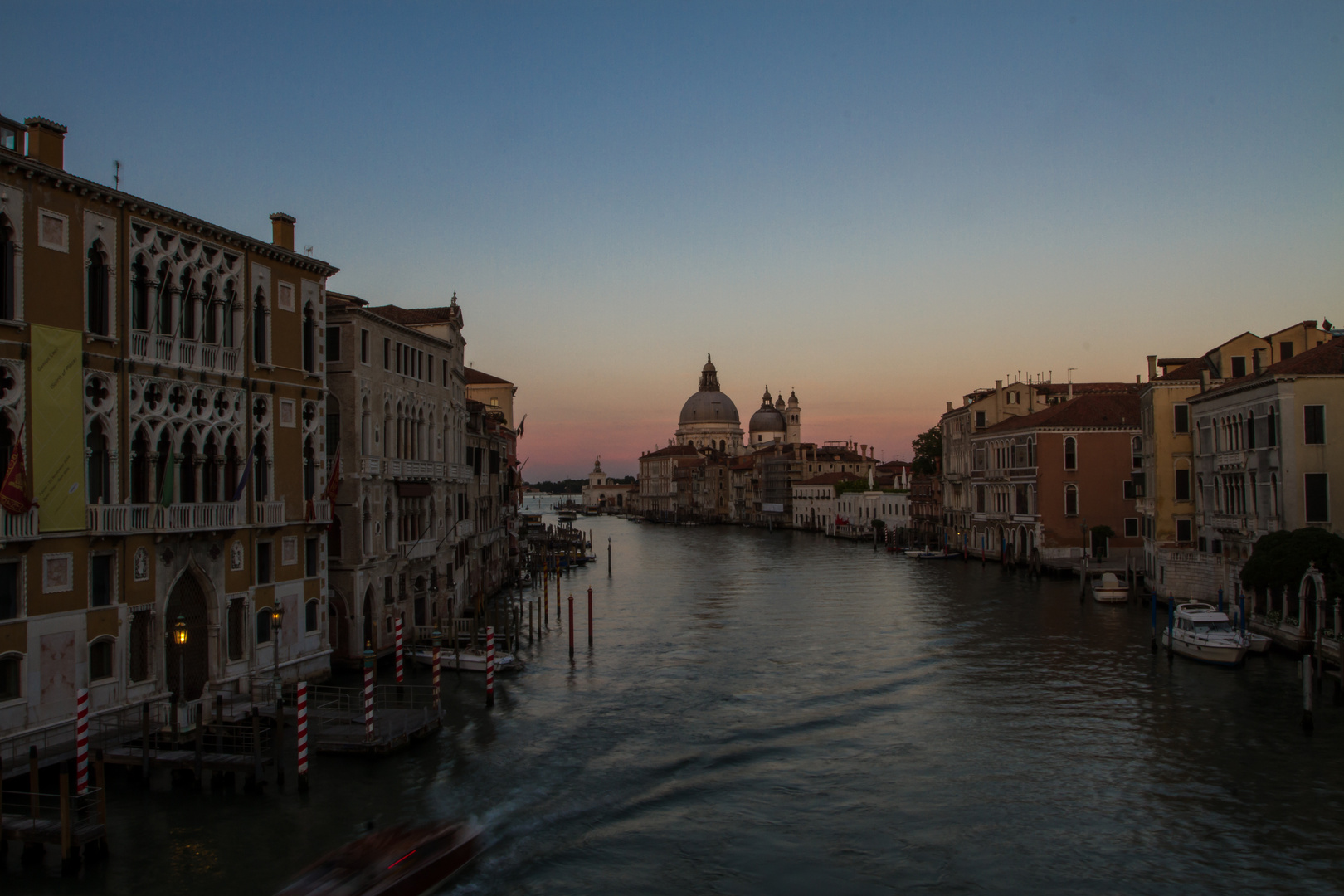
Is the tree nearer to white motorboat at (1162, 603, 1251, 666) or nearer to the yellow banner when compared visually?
white motorboat at (1162, 603, 1251, 666)

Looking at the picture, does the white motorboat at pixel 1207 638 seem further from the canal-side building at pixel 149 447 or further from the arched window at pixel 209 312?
the arched window at pixel 209 312

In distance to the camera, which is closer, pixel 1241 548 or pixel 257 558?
A: pixel 257 558

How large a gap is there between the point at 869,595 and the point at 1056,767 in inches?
1033

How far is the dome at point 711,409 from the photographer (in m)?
173

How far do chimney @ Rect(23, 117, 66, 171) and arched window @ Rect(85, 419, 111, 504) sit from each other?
3.86m

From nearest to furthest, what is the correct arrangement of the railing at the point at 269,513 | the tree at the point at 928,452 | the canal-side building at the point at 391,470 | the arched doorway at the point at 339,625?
the railing at the point at 269,513 → the canal-side building at the point at 391,470 → the arched doorway at the point at 339,625 → the tree at the point at 928,452

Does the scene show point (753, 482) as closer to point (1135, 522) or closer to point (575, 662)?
point (1135, 522)

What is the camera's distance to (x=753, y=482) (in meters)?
122

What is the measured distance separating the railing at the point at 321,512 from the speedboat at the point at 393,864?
9639 mm

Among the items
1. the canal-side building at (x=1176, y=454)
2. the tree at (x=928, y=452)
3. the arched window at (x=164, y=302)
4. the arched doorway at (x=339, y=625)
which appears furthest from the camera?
the tree at (x=928, y=452)

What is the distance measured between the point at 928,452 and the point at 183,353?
7926 cm

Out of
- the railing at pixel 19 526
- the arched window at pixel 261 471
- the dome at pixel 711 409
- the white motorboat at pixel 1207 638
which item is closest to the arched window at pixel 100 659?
the railing at pixel 19 526

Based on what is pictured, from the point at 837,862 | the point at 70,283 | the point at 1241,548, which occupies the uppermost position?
the point at 70,283

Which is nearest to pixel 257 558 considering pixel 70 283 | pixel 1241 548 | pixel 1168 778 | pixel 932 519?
pixel 70 283
